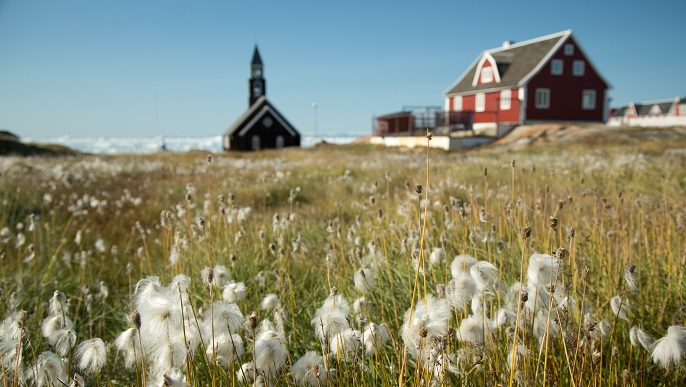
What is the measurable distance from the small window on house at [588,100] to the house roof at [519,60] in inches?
185

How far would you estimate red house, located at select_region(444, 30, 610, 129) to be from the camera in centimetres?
3666

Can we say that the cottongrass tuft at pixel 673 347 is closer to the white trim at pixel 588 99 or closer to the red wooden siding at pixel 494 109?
the red wooden siding at pixel 494 109

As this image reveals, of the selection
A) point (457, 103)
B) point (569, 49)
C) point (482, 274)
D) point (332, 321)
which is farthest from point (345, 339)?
point (457, 103)

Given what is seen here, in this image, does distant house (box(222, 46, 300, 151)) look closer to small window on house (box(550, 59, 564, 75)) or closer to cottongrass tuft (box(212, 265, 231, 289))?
small window on house (box(550, 59, 564, 75))

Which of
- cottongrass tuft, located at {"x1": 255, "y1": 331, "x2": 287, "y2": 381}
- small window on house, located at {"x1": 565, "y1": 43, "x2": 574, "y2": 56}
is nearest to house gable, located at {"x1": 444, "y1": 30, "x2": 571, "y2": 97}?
small window on house, located at {"x1": 565, "y1": 43, "x2": 574, "y2": 56}

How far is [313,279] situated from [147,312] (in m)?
2.64

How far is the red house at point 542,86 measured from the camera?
120ft

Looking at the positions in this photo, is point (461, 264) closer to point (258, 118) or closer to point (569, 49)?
point (569, 49)

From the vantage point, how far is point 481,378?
2.24m

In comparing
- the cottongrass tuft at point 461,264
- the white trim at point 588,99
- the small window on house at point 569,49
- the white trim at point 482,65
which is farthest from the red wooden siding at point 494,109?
the cottongrass tuft at point 461,264

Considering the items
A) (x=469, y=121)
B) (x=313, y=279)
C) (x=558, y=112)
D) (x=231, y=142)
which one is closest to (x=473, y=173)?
(x=313, y=279)

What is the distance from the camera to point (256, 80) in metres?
57.3

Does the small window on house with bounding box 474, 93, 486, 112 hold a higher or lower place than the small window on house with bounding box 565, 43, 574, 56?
lower

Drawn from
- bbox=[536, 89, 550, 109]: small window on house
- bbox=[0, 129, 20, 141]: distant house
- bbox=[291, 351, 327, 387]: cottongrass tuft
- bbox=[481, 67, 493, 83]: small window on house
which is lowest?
bbox=[291, 351, 327, 387]: cottongrass tuft
